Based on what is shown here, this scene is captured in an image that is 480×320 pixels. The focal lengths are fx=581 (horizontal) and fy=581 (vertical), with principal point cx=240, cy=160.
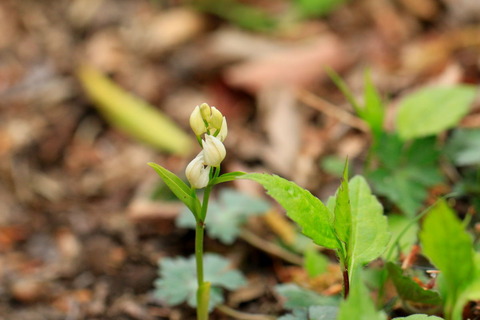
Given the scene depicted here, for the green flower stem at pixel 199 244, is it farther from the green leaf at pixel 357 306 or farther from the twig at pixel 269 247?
the twig at pixel 269 247

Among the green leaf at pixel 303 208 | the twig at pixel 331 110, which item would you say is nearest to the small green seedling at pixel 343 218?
the green leaf at pixel 303 208

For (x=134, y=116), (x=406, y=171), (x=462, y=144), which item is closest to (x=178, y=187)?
(x=406, y=171)

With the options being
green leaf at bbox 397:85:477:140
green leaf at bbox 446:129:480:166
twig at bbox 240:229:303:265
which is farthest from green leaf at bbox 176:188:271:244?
green leaf at bbox 446:129:480:166

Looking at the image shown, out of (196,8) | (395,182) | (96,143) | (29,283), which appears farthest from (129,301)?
(196,8)

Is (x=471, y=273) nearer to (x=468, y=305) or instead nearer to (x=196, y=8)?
(x=468, y=305)

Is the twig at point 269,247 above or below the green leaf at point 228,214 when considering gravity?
below

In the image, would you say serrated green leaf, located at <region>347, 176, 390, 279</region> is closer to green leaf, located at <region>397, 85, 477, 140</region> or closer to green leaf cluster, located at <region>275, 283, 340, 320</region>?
green leaf cluster, located at <region>275, 283, 340, 320</region>
